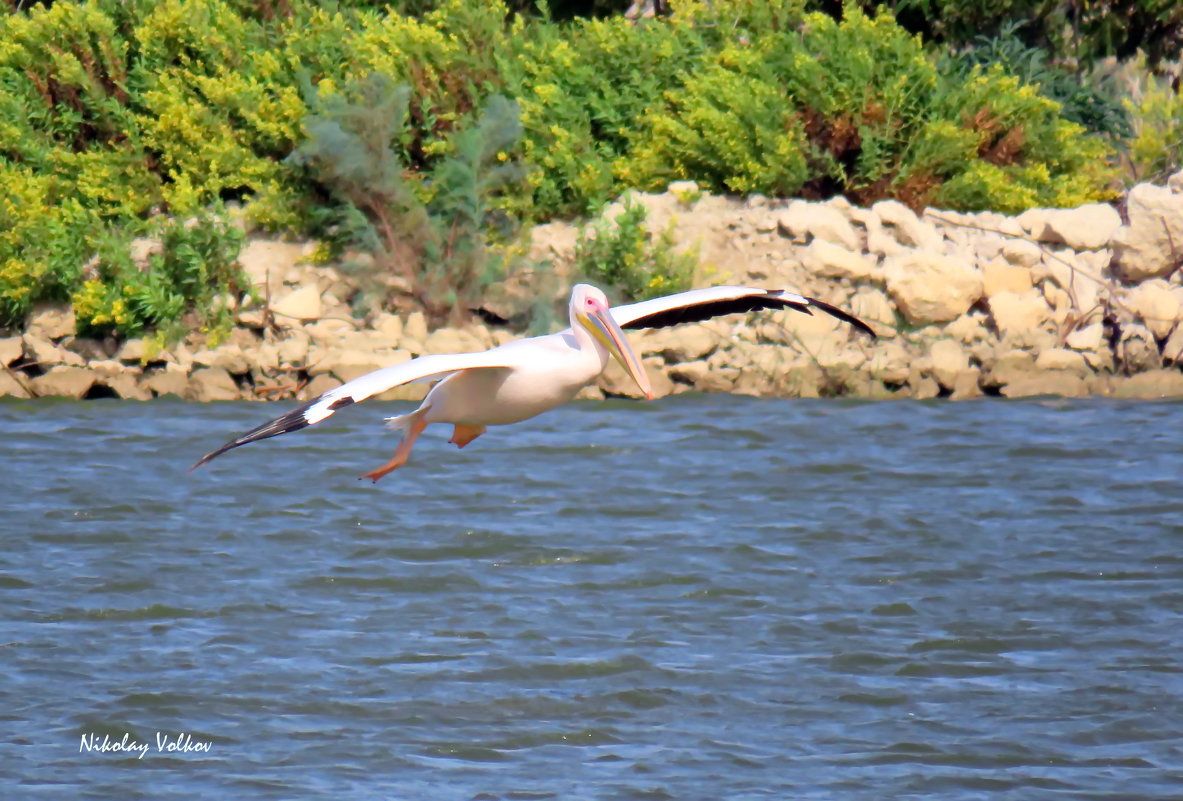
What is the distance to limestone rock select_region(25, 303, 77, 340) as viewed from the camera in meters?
15.8

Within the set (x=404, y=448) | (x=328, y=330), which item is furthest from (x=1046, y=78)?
(x=404, y=448)

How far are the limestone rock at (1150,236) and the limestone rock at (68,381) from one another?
8708 mm

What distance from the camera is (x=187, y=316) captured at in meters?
15.6

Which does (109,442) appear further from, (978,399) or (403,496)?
(978,399)

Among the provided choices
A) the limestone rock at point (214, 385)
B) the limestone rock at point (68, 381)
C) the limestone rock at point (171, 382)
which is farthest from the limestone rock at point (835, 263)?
the limestone rock at point (68, 381)

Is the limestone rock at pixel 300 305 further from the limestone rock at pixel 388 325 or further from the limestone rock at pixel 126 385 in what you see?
the limestone rock at pixel 126 385

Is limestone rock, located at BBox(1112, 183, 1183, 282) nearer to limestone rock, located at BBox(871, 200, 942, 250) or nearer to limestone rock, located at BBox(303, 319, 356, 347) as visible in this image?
limestone rock, located at BBox(871, 200, 942, 250)

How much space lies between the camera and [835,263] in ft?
51.3

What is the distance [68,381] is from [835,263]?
21.0 feet

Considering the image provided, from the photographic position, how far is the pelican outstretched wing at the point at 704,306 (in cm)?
789

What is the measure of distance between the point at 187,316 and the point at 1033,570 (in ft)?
24.8

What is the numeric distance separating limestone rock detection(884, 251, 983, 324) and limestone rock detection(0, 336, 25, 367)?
7.23 m

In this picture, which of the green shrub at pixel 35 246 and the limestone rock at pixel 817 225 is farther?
the limestone rock at pixel 817 225

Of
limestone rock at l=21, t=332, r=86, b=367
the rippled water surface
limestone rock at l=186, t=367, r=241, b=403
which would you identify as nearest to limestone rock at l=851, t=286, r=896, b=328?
the rippled water surface
